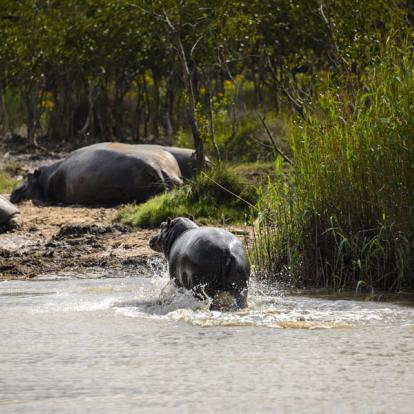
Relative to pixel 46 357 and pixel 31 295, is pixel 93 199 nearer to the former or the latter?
pixel 31 295

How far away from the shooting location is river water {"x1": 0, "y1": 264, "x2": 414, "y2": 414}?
5117 mm

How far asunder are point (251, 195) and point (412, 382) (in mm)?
7985

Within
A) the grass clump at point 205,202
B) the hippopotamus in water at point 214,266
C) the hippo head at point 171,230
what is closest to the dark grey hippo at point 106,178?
the grass clump at point 205,202

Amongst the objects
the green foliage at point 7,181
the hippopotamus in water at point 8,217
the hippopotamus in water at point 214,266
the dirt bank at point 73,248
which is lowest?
the green foliage at point 7,181

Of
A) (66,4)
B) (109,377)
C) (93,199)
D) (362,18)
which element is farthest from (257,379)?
(66,4)

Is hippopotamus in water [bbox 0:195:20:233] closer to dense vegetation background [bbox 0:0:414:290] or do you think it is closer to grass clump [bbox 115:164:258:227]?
grass clump [bbox 115:164:258:227]

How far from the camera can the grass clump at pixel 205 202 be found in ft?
43.0

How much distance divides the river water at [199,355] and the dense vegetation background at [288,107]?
65 cm

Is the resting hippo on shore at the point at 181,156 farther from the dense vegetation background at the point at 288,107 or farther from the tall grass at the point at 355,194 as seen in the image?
the tall grass at the point at 355,194

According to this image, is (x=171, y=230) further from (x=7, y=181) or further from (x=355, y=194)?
(x=7, y=181)

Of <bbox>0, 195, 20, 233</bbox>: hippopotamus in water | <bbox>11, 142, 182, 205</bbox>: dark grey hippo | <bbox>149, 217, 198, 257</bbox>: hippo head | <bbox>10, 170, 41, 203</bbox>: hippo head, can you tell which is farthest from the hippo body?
<bbox>149, 217, 198, 257</bbox>: hippo head

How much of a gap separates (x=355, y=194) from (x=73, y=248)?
4.16m

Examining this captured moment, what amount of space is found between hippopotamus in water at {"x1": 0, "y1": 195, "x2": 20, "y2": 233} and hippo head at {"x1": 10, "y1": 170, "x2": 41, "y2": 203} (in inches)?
110

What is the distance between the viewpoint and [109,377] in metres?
5.66
